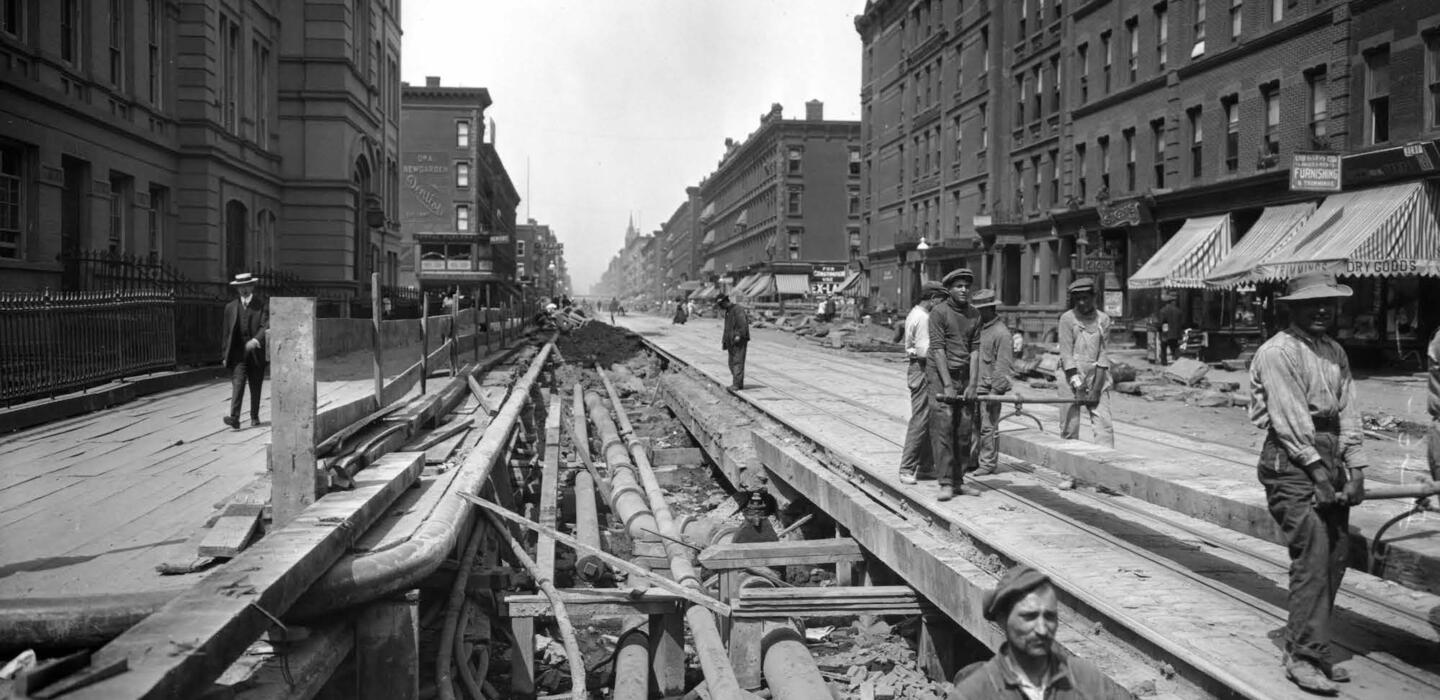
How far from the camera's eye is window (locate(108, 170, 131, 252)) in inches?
835

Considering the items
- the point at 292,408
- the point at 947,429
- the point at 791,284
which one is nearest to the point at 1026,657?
the point at 292,408

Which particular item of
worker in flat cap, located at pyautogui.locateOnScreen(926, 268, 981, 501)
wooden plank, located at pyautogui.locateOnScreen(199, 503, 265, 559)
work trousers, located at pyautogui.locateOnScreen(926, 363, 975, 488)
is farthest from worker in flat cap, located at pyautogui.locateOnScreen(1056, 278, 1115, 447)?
wooden plank, located at pyautogui.locateOnScreen(199, 503, 265, 559)

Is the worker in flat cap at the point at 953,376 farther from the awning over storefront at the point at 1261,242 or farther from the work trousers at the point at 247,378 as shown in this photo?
the awning over storefront at the point at 1261,242

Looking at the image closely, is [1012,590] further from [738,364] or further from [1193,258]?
[1193,258]

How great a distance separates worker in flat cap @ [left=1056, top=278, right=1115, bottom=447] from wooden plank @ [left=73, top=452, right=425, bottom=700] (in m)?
7.13

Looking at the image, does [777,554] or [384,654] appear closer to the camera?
[384,654]

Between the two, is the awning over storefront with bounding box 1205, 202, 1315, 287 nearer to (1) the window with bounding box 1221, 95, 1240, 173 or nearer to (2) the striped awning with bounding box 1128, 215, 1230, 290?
(2) the striped awning with bounding box 1128, 215, 1230, 290

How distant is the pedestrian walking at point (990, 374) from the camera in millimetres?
10297

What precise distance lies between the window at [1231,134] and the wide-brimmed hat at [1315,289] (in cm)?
2361

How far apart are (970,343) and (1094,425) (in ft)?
6.08

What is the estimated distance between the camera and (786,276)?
79.0 m

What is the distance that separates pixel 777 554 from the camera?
312 inches

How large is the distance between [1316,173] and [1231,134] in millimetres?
6637

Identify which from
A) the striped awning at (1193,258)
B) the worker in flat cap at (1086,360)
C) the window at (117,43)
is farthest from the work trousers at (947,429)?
the window at (117,43)
